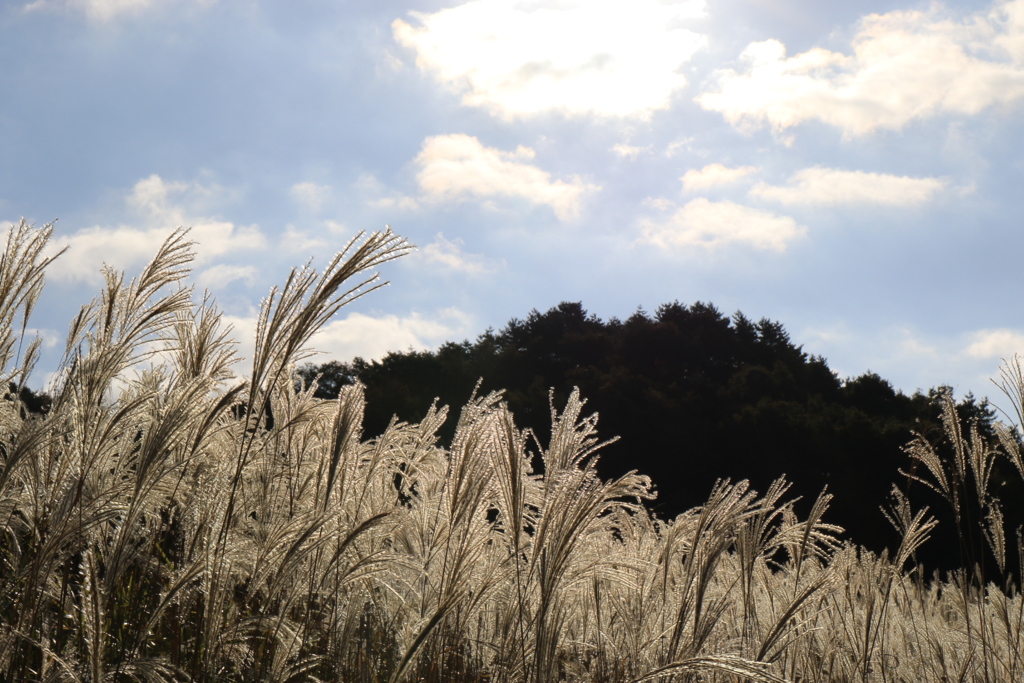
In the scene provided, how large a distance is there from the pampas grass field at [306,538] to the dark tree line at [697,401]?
50.1 feet

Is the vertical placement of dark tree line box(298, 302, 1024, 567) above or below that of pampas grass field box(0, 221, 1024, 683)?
above

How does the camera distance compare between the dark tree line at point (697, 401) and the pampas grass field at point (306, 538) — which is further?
the dark tree line at point (697, 401)

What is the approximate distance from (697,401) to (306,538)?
22.1 m

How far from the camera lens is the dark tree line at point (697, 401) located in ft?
62.7

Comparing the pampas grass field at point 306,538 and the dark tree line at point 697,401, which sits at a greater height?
the dark tree line at point 697,401

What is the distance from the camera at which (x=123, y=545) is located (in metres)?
1.88

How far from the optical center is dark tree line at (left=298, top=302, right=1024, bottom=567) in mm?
19109

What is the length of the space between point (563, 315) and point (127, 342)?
2808cm

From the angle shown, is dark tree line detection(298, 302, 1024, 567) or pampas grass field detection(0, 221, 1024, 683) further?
dark tree line detection(298, 302, 1024, 567)

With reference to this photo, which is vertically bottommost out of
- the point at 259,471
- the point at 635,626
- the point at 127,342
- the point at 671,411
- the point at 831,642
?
the point at 831,642

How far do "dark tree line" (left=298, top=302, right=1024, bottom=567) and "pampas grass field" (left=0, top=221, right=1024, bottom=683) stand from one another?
1528 cm

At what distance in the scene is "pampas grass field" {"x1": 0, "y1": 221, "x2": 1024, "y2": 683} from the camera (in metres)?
1.84

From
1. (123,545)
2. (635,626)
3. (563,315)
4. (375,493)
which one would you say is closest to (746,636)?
(635,626)

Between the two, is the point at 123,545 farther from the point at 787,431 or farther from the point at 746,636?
the point at 787,431
